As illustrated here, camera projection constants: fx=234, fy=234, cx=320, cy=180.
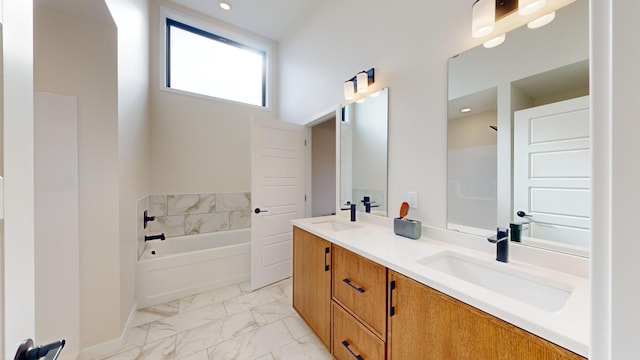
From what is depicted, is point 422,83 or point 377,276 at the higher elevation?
point 422,83

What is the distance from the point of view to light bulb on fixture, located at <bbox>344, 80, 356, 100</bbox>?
2232 mm

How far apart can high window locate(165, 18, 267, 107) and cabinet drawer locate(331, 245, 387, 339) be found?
3.13 metres

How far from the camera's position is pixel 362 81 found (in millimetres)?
2100

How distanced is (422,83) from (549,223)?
1.10 m

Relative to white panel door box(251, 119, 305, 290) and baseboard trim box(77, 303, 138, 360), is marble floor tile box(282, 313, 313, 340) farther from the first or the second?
baseboard trim box(77, 303, 138, 360)

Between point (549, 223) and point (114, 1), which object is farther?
point (114, 1)

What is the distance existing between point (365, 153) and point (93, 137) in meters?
2.10

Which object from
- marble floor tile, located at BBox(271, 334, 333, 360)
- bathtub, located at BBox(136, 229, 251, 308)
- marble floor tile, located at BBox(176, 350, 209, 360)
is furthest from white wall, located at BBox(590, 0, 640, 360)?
bathtub, located at BBox(136, 229, 251, 308)

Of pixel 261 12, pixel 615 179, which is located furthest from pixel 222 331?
pixel 261 12

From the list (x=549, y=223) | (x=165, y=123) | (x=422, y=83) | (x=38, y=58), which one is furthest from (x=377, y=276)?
(x=165, y=123)

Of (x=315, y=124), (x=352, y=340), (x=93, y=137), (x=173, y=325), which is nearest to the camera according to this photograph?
(x=352, y=340)

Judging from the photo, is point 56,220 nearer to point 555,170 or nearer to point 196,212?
point 196,212

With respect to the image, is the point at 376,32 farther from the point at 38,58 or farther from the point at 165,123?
the point at 165,123

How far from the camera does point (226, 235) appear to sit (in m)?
3.45
